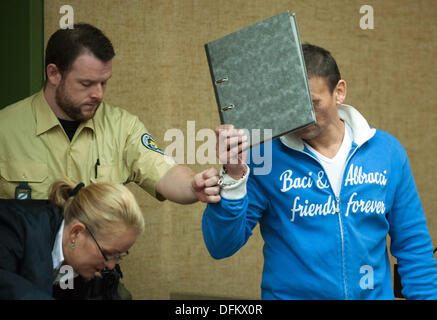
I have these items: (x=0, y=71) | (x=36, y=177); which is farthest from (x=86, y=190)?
(x=0, y=71)

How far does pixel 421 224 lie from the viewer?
5.59 feet

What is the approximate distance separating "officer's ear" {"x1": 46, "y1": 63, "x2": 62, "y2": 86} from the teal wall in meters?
0.71

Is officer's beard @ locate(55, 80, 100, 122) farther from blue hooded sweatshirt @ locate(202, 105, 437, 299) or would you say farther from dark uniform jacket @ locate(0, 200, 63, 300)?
blue hooded sweatshirt @ locate(202, 105, 437, 299)

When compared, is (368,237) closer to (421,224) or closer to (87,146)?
(421,224)

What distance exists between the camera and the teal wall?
8.70ft

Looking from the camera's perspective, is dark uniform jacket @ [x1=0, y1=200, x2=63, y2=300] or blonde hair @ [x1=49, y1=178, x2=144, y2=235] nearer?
dark uniform jacket @ [x1=0, y1=200, x2=63, y2=300]

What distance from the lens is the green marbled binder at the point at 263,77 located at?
1.36 meters

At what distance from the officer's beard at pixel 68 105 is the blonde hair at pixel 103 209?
409 millimetres

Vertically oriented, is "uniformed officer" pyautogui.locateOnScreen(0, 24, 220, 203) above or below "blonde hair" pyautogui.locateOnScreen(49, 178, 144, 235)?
above

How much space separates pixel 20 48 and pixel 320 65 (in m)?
1.62

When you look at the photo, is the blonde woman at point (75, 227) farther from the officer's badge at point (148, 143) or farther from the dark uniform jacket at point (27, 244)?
the officer's badge at point (148, 143)

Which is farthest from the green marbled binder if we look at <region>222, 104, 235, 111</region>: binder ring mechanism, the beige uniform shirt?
the beige uniform shirt

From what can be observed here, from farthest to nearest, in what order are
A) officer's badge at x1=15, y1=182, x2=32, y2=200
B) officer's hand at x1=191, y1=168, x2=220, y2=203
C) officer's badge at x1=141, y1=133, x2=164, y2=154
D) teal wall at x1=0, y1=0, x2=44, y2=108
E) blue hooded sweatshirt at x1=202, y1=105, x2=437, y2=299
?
teal wall at x1=0, y1=0, x2=44, y2=108
officer's badge at x1=141, y1=133, x2=164, y2=154
officer's badge at x1=15, y1=182, x2=32, y2=200
blue hooded sweatshirt at x1=202, y1=105, x2=437, y2=299
officer's hand at x1=191, y1=168, x2=220, y2=203

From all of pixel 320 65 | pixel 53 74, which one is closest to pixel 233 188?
pixel 320 65
